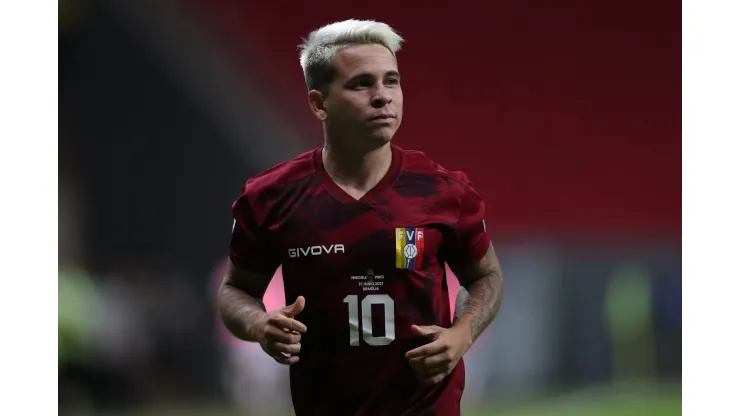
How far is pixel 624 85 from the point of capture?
13.1 ft

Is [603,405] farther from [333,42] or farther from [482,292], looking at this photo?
[333,42]

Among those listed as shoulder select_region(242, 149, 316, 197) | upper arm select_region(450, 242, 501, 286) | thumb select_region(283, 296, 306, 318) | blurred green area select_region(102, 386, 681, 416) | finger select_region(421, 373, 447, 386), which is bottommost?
blurred green area select_region(102, 386, 681, 416)

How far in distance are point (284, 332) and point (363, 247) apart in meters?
0.37

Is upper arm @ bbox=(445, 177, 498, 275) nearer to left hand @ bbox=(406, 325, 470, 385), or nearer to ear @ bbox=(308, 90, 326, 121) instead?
left hand @ bbox=(406, 325, 470, 385)

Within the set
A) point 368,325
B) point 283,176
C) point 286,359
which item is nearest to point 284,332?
point 286,359

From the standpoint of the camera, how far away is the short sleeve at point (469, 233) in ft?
8.58

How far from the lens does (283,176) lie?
2637 millimetres

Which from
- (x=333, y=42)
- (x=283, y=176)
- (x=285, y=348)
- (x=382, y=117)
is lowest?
(x=285, y=348)

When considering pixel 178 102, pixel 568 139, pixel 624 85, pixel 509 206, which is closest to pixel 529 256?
pixel 509 206

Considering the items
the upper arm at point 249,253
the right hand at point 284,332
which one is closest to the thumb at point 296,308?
the right hand at point 284,332

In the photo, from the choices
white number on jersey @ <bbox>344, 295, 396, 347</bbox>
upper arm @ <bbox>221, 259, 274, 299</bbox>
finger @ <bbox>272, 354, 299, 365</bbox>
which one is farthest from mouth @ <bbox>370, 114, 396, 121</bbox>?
finger @ <bbox>272, 354, 299, 365</bbox>

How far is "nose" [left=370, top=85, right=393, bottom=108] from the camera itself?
2.49m

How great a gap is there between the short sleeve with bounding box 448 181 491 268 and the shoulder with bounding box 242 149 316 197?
49 centimetres

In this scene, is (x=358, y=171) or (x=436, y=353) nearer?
(x=436, y=353)
